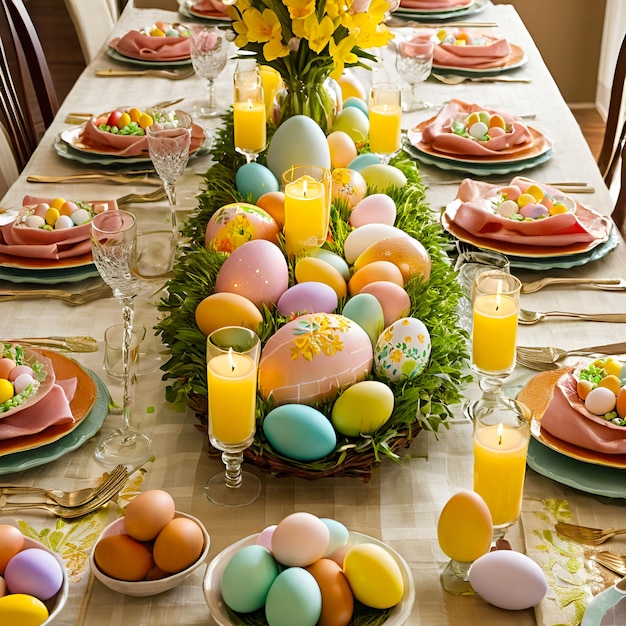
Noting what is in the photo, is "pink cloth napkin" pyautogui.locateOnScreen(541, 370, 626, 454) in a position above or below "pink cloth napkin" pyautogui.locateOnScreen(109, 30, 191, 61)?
above

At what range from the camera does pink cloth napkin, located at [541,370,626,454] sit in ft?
3.85

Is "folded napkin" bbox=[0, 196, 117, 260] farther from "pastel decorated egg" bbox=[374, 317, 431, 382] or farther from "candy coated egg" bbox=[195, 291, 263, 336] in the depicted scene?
"pastel decorated egg" bbox=[374, 317, 431, 382]

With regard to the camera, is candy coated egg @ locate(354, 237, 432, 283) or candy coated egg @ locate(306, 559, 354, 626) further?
candy coated egg @ locate(354, 237, 432, 283)

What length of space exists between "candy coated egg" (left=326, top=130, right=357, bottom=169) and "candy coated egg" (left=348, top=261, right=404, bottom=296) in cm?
50

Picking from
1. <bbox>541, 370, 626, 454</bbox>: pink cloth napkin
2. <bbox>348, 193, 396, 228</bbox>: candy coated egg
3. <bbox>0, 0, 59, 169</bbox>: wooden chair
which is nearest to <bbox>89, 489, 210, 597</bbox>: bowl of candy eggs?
<bbox>541, 370, 626, 454</bbox>: pink cloth napkin

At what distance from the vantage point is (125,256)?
126cm

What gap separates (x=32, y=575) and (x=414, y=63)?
1.71 m

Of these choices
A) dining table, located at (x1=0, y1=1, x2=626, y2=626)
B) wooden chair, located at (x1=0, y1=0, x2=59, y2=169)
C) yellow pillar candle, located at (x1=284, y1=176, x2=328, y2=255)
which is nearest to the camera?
dining table, located at (x1=0, y1=1, x2=626, y2=626)

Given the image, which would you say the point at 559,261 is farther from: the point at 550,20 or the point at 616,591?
the point at 550,20

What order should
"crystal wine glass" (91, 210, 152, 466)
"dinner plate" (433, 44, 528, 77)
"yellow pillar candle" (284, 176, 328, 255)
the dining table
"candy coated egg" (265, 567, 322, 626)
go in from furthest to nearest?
"dinner plate" (433, 44, 528, 77), "yellow pillar candle" (284, 176, 328, 255), "crystal wine glass" (91, 210, 152, 466), the dining table, "candy coated egg" (265, 567, 322, 626)

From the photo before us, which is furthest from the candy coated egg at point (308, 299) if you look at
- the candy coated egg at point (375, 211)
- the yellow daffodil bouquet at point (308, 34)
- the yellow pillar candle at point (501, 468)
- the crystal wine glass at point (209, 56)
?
the crystal wine glass at point (209, 56)

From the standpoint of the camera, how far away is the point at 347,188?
168cm

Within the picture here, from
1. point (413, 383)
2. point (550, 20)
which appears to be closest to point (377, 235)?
point (413, 383)

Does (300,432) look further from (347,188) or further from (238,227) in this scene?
(347,188)
